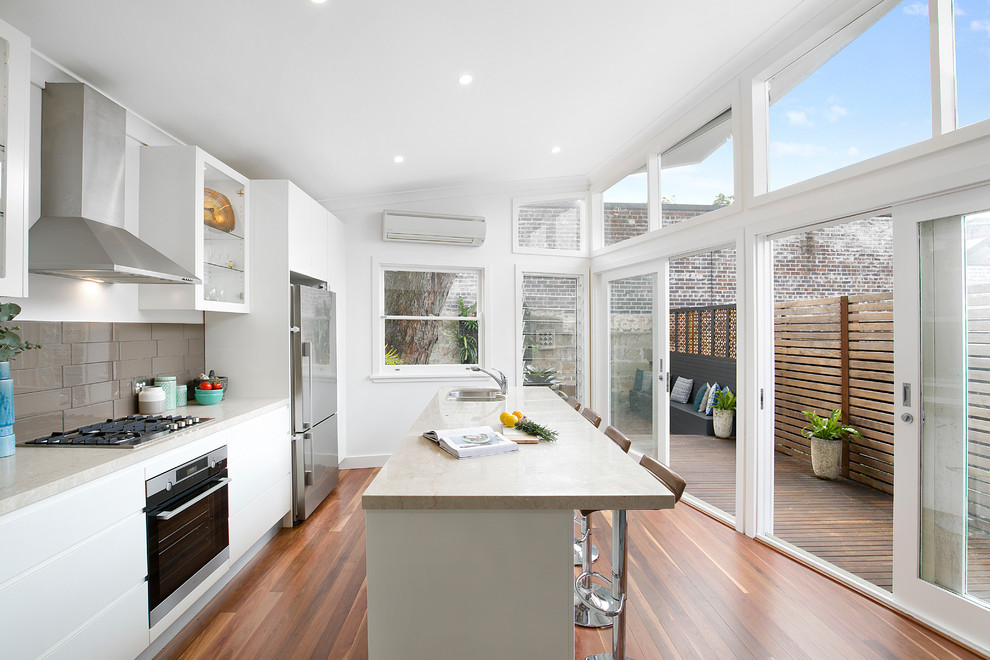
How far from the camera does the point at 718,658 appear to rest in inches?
73.7

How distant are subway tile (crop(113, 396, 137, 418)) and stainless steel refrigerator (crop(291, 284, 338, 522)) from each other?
889 millimetres

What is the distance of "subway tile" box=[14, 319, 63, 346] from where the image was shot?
6.46 ft

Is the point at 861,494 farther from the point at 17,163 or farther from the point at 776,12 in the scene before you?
the point at 17,163

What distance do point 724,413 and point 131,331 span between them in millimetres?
5954

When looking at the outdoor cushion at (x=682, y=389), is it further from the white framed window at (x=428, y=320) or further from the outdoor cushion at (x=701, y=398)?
the white framed window at (x=428, y=320)

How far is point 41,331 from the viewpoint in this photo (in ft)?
6.70

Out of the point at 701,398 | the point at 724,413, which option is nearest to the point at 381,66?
the point at 724,413

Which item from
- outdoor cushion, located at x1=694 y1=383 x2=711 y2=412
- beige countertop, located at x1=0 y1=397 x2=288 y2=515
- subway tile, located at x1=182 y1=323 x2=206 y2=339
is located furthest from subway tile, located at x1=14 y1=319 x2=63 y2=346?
outdoor cushion, located at x1=694 y1=383 x2=711 y2=412

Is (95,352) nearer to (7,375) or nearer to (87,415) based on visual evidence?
(87,415)

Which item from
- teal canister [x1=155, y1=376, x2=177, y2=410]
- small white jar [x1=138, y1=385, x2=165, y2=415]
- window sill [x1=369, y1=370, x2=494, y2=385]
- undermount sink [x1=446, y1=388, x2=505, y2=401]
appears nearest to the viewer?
small white jar [x1=138, y1=385, x2=165, y2=415]

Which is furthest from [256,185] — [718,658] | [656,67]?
[718,658]

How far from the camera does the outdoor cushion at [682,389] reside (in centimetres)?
685

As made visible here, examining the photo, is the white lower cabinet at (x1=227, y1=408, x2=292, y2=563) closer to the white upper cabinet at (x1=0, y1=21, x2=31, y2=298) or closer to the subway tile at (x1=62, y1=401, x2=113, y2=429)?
the subway tile at (x1=62, y1=401, x2=113, y2=429)

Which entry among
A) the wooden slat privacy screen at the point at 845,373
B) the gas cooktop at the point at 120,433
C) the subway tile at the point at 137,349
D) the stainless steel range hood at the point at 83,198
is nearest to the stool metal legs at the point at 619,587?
the gas cooktop at the point at 120,433
